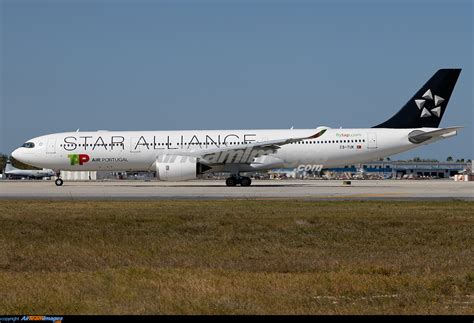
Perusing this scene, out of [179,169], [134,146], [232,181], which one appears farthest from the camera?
[134,146]

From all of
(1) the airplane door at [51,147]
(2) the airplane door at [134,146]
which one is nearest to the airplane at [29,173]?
(1) the airplane door at [51,147]

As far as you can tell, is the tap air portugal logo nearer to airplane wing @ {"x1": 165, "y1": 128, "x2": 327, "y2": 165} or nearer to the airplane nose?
airplane wing @ {"x1": 165, "y1": 128, "x2": 327, "y2": 165}

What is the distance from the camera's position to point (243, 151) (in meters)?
46.1

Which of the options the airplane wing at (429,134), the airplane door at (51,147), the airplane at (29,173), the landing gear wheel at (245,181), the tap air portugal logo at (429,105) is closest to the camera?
the airplane wing at (429,134)

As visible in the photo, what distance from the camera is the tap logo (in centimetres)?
4906

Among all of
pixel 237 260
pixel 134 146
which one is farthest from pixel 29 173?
pixel 237 260

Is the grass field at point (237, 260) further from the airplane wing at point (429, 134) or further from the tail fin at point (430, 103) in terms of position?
the tail fin at point (430, 103)

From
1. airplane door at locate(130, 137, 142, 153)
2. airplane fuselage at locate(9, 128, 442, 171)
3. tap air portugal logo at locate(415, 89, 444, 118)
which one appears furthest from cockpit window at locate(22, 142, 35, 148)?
tap air portugal logo at locate(415, 89, 444, 118)

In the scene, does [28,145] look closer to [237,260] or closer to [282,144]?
[282,144]

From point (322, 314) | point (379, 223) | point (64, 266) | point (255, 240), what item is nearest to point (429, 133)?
point (379, 223)

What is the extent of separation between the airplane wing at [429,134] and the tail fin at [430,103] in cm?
66

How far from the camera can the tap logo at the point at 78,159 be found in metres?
49.1

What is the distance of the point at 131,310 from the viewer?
31.5 feet

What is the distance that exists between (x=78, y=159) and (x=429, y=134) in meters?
21.6
